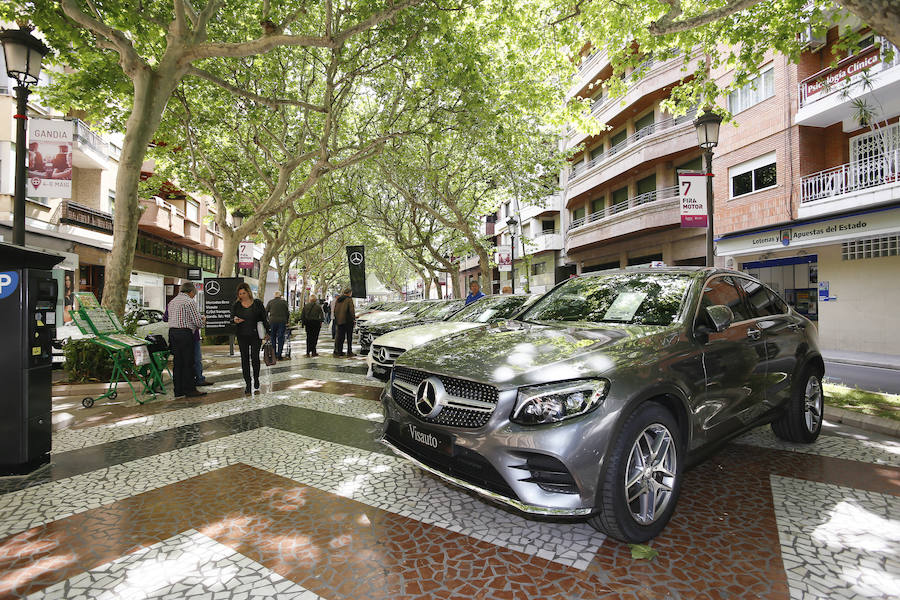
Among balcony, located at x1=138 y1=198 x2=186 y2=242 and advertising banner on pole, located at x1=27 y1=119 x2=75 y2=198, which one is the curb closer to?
advertising banner on pole, located at x1=27 y1=119 x2=75 y2=198

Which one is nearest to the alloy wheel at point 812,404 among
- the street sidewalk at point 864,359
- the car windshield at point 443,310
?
the car windshield at point 443,310

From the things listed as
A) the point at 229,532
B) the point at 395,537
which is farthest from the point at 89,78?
the point at 395,537

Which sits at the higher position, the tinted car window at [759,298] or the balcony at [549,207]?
the balcony at [549,207]

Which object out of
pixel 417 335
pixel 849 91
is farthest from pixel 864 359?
pixel 417 335

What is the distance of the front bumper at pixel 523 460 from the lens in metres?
2.43

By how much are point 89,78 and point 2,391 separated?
31.4 feet

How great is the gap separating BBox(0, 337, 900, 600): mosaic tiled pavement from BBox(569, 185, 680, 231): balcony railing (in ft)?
56.9

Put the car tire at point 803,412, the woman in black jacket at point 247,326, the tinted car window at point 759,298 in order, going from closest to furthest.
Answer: the tinted car window at point 759,298, the car tire at point 803,412, the woman in black jacket at point 247,326

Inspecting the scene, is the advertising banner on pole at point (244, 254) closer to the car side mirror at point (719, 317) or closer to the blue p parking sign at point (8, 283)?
the blue p parking sign at point (8, 283)

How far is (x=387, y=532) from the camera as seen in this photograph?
286cm

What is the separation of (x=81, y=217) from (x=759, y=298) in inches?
853

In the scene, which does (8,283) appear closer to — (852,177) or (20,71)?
(20,71)

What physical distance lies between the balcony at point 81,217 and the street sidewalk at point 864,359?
24788 mm

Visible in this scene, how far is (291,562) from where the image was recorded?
2527 mm
